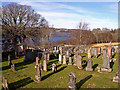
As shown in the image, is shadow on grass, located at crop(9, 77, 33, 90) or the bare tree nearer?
shadow on grass, located at crop(9, 77, 33, 90)

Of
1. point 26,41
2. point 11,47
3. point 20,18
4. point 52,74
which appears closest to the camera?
point 52,74

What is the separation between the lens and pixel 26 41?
24656 mm

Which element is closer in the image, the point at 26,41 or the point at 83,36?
the point at 26,41

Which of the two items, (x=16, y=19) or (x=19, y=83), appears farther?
(x=16, y=19)

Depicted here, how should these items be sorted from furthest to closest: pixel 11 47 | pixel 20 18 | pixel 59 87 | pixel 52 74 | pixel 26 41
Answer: pixel 26 41, pixel 20 18, pixel 11 47, pixel 52 74, pixel 59 87

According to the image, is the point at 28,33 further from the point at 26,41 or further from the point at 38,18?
the point at 38,18

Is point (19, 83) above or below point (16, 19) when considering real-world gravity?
below

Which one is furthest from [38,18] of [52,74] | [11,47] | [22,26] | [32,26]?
[52,74]

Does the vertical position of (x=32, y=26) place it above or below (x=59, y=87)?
above

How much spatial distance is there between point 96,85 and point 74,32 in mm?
27348

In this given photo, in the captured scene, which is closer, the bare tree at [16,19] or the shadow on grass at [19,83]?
the shadow on grass at [19,83]

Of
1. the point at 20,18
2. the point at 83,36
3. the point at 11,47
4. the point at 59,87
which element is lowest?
the point at 59,87

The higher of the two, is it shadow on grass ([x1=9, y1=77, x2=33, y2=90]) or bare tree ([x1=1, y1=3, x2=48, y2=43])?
bare tree ([x1=1, y1=3, x2=48, y2=43])

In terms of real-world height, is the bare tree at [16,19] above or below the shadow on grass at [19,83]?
above
